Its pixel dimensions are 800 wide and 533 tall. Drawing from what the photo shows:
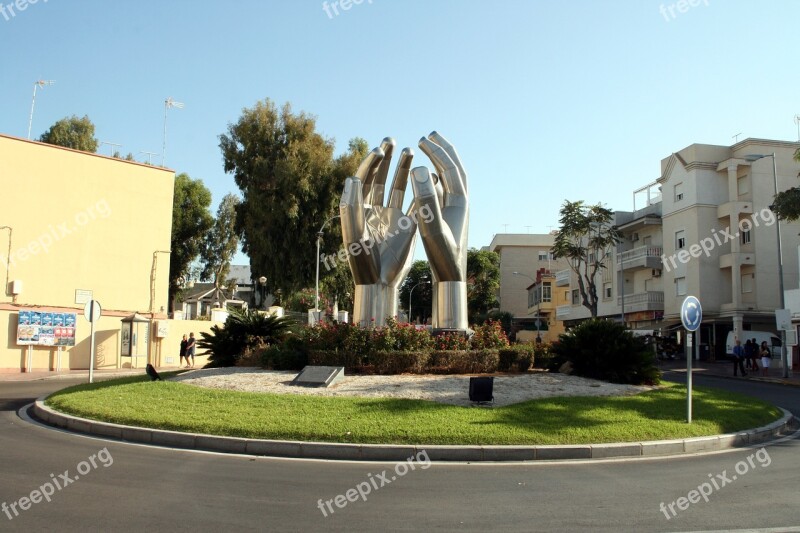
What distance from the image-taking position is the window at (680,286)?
46.2m

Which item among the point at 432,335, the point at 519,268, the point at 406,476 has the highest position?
the point at 519,268

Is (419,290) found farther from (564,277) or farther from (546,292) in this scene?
(564,277)

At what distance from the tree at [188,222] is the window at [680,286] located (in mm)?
34133

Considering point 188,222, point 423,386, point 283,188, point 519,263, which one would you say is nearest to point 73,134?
point 188,222

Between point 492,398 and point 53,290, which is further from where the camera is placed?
point 53,290

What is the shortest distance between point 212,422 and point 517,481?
5139mm

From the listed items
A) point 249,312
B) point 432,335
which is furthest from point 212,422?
point 249,312

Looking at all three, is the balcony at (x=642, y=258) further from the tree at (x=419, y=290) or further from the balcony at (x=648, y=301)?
the tree at (x=419, y=290)

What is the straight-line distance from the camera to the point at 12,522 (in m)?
6.02

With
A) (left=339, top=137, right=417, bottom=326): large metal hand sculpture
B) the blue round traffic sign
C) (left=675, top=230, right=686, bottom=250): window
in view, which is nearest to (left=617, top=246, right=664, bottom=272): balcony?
(left=675, top=230, right=686, bottom=250): window

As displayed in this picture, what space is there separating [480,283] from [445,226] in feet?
210

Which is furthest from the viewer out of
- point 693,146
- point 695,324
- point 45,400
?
point 693,146

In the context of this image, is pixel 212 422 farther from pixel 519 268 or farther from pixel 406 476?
pixel 519 268

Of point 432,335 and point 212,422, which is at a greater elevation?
point 432,335
